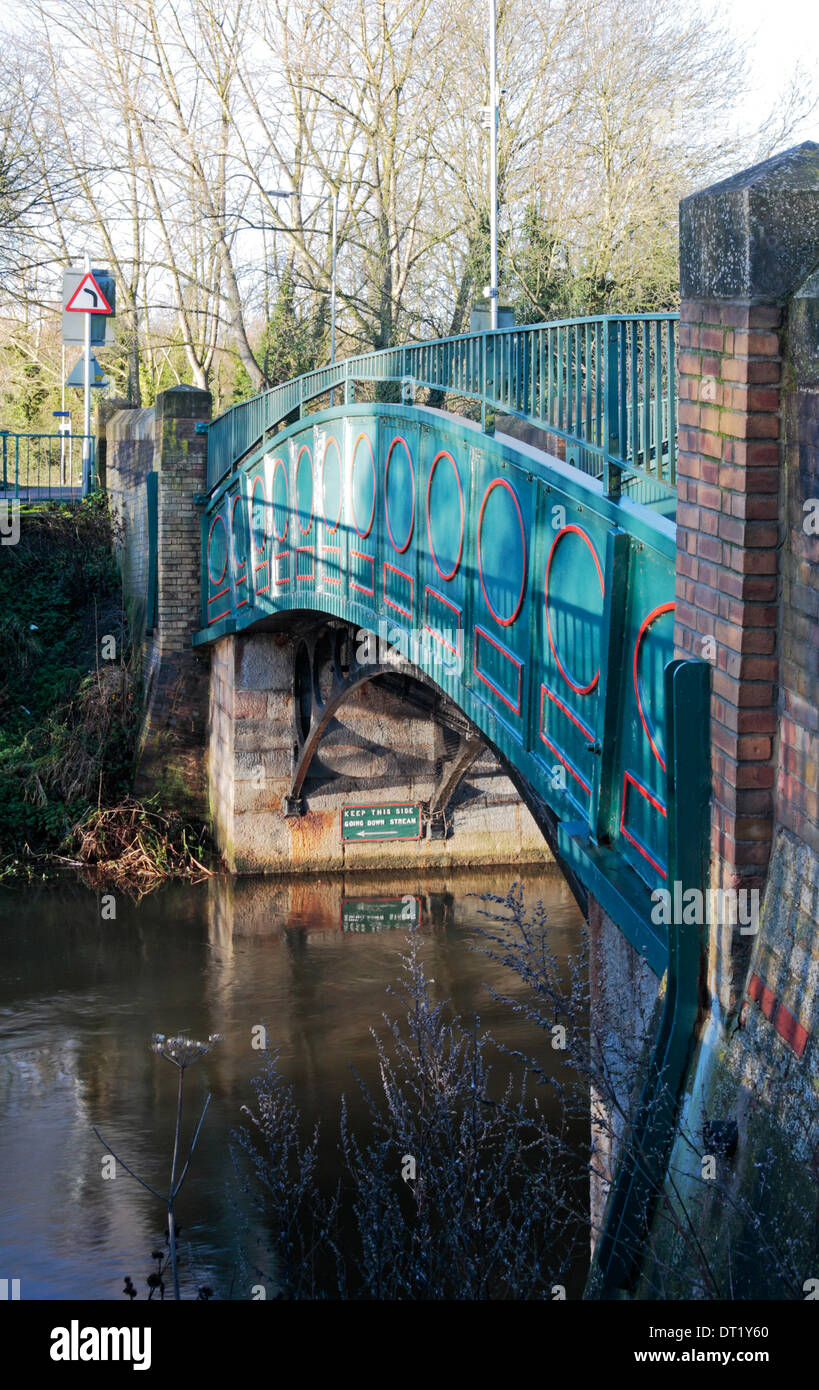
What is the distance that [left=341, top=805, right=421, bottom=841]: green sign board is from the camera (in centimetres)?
1770

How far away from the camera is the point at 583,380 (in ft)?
25.9

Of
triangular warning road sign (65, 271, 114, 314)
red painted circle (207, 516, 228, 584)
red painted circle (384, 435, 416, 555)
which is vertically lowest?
red painted circle (207, 516, 228, 584)

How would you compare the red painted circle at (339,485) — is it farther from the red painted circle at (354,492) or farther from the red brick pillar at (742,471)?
the red brick pillar at (742,471)

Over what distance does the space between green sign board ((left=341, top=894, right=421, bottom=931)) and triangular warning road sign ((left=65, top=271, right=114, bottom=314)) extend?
880 centimetres

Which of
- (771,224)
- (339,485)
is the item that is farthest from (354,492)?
(771,224)

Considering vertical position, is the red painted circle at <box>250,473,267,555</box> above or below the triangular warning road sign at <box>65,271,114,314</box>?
below

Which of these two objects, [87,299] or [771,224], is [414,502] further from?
[87,299]

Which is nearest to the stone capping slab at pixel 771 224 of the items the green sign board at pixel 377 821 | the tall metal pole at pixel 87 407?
the green sign board at pixel 377 821

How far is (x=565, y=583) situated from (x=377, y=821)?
11167mm

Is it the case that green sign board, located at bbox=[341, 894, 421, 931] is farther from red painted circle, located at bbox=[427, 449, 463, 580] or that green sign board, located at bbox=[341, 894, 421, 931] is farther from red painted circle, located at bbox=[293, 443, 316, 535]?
red painted circle, located at bbox=[427, 449, 463, 580]

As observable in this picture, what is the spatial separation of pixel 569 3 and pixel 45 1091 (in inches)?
754

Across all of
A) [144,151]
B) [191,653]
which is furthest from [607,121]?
[191,653]

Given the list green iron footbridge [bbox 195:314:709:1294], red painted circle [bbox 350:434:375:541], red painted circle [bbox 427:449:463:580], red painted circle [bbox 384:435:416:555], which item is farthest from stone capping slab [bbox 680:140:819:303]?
red painted circle [bbox 350:434:375:541]

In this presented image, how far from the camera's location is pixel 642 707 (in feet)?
19.0
